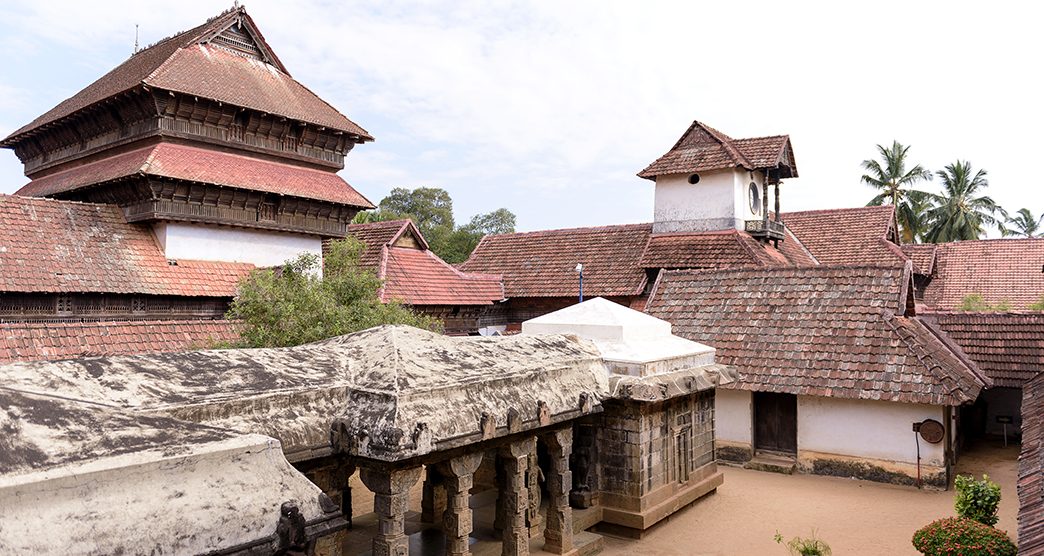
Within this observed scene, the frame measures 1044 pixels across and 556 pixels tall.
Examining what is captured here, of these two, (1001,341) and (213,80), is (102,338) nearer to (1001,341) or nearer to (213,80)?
(213,80)

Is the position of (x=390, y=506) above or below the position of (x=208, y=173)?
below

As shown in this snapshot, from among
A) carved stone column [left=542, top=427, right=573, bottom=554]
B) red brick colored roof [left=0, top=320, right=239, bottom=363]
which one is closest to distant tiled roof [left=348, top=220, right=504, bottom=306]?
red brick colored roof [left=0, top=320, right=239, bottom=363]

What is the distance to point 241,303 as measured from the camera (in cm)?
1228

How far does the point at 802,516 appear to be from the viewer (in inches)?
441

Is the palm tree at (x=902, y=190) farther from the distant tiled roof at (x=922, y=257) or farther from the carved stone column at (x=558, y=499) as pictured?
the carved stone column at (x=558, y=499)

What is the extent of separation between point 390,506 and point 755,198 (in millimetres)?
20574

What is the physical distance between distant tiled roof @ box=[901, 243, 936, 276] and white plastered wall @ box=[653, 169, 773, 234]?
347 inches

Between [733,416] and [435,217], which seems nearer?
[733,416]

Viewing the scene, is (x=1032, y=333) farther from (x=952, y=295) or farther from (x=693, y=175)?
(x=952, y=295)

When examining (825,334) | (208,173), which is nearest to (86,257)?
(208,173)

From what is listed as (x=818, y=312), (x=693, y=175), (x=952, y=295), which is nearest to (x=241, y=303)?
(x=818, y=312)

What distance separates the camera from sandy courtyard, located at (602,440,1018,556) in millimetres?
9883

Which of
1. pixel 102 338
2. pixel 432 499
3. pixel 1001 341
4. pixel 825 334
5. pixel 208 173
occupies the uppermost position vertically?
pixel 208 173

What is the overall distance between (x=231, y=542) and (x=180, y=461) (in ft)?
2.20
